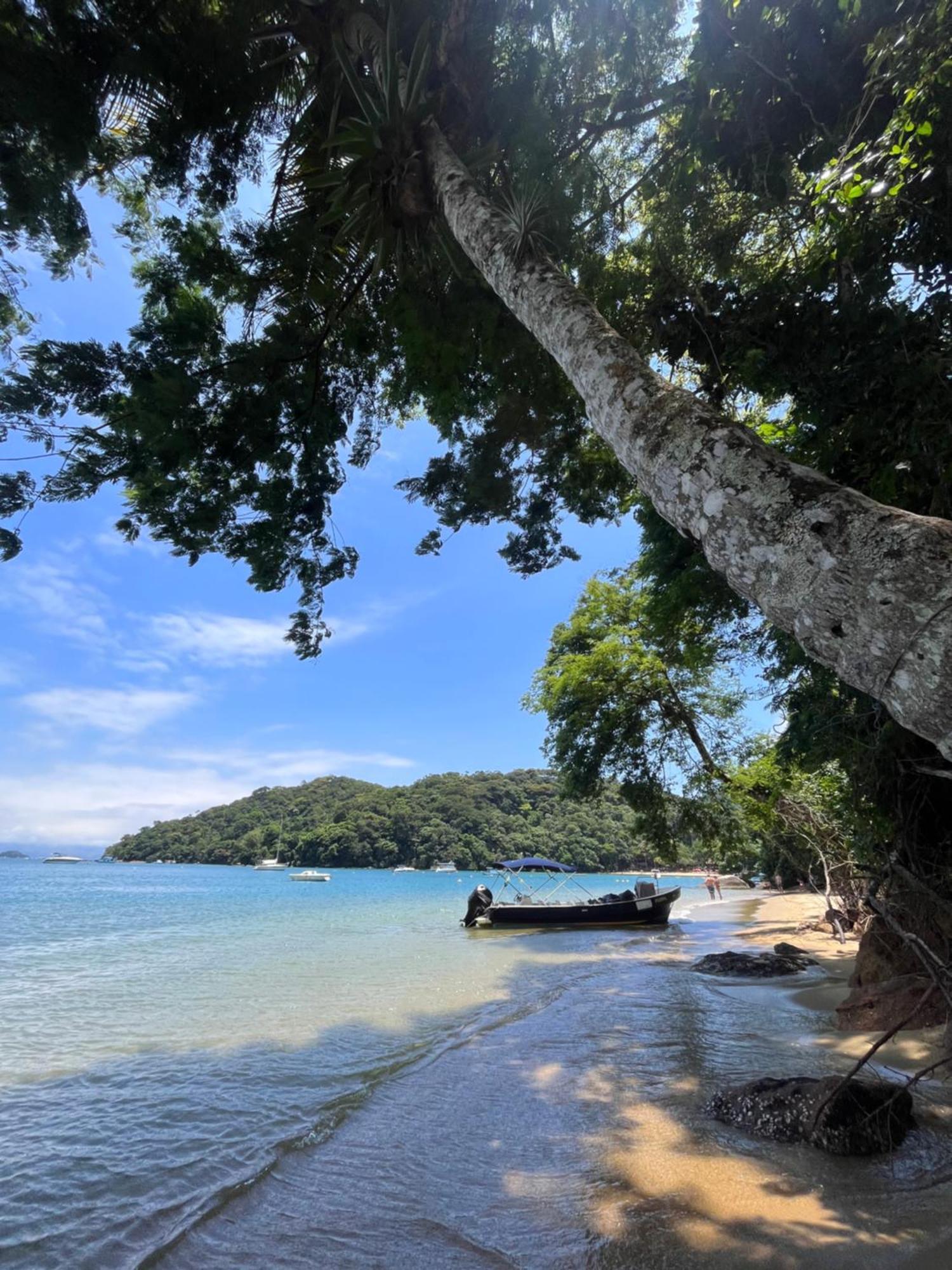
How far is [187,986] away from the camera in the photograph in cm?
1110

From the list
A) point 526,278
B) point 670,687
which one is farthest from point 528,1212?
point 670,687

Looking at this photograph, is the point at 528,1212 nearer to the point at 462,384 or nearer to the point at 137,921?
the point at 462,384

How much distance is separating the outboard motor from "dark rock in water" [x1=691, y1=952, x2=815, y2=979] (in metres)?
9.81

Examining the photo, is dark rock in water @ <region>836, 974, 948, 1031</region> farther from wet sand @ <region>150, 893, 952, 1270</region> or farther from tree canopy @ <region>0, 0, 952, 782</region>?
tree canopy @ <region>0, 0, 952, 782</region>

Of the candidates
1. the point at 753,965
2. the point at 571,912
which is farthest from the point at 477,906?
the point at 753,965

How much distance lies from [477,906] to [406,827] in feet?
198

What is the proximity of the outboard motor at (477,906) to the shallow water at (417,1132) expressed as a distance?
9.55m

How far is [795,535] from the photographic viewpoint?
70.5 inches

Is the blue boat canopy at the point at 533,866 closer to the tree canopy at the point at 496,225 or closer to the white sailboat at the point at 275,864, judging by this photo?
the tree canopy at the point at 496,225

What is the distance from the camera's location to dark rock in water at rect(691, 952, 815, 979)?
11.7 metres

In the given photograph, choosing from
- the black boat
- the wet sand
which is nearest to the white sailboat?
the black boat

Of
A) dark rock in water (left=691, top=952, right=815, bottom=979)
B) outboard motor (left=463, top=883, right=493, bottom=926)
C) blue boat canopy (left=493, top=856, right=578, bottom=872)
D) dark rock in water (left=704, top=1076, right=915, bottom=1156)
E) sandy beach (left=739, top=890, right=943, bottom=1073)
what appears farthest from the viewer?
blue boat canopy (left=493, top=856, right=578, bottom=872)

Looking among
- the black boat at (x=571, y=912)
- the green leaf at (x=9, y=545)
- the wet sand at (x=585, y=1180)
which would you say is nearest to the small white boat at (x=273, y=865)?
the black boat at (x=571, y=912)

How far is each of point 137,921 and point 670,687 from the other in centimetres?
2188
